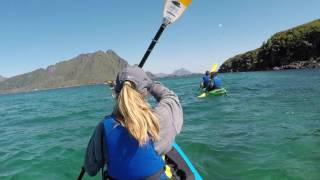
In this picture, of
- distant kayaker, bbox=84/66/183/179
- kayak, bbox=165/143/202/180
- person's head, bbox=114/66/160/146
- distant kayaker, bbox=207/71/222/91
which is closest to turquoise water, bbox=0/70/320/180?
kayak, bbox=165/143/202/180

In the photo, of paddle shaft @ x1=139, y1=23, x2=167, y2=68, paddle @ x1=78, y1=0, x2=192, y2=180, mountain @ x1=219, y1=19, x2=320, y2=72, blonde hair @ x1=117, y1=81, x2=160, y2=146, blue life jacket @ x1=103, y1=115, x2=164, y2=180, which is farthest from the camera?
mountain @ x1=219, y1=19, x2=320, y2=72

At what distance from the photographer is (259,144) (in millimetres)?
11344

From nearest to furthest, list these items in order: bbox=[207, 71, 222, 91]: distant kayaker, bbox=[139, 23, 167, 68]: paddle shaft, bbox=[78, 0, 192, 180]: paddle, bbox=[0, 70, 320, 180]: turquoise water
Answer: bbox=[139, 23, 167, 68]: paddle shaft
bbox=[78, 0, 192, 180]: paddle
bbox=[0, 70, 320, 180]: turquoise water
bbox=[207, 71, 222, 91]: distant kayaker

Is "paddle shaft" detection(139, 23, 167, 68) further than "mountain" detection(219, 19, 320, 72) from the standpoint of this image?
No

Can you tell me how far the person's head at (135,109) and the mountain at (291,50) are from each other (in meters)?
99.1

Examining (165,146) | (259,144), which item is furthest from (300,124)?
(165,146)

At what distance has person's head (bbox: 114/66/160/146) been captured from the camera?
3.47 meters

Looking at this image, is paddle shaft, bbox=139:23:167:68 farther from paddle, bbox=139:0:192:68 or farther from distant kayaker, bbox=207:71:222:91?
distant kayaker, bbox=207:71:222:91

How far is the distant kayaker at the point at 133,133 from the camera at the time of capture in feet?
11.5

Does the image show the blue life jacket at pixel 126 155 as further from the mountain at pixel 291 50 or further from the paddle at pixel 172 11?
the mountain at pixel 291 50

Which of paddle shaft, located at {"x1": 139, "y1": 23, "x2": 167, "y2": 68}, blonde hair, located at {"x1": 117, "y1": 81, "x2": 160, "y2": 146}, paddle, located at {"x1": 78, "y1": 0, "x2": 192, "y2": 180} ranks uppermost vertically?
paddle, located at {"x1": 78, "y1": 0, "x2": 192, "y2": 180}

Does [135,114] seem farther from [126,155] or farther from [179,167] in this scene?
[179,167]

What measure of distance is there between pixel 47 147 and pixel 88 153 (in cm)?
1127

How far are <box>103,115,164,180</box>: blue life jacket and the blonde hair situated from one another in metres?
0.10
